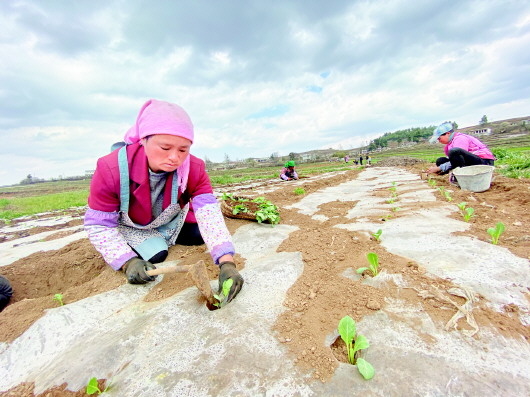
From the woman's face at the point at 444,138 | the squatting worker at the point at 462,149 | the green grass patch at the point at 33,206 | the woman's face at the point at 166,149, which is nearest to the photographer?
the woman's face at the point at 166,149

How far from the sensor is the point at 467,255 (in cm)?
185

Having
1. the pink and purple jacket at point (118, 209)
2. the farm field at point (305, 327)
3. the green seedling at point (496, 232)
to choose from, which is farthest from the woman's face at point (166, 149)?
the green seedling at point (496, 232)

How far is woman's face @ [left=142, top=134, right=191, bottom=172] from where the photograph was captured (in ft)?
6.03

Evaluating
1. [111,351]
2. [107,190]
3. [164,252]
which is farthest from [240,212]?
[111,351]

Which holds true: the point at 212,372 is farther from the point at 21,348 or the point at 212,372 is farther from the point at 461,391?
the point at 21,348

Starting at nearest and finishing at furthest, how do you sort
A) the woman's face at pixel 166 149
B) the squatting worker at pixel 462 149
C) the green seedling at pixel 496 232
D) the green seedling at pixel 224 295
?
the green seedling at pixel 224 295
the woman's face at pixel 166 149
the green seedling at pixel 496 232
the squatting worker at pixel 462 149

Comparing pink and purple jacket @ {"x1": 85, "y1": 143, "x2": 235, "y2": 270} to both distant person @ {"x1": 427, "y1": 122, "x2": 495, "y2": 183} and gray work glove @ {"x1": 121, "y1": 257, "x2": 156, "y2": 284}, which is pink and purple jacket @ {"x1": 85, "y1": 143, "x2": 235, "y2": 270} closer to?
gray work glove @ {"x1": 121, "y1": 257, "x2": 156, "y2": 284}

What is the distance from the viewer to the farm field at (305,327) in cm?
106

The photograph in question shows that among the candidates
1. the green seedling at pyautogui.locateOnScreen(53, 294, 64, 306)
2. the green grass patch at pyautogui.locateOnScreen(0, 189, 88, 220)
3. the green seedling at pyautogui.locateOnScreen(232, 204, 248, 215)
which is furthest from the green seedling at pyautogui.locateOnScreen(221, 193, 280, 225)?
the green grass patch at pyautogui.locateOnScreen(0, 189, 88, 220)

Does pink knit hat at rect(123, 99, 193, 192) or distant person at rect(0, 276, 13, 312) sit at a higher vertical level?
pink knit hat at rect(123, 99, 193, 192)

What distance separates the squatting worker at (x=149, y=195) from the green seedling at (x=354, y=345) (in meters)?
0.74

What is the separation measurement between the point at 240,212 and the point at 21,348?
8.74 ft

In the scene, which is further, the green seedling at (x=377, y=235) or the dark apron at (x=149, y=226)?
the green seedling at (x=377, y=235)

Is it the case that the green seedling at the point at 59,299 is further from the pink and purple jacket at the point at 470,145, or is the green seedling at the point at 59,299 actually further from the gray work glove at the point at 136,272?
the pink and purple jacket at the point at 470,145
